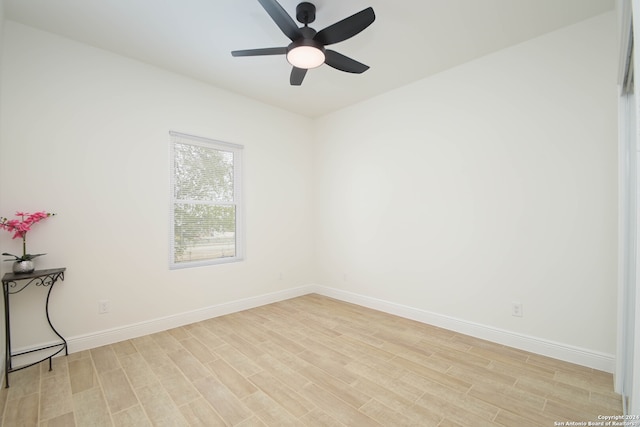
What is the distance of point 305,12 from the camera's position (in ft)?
7.24

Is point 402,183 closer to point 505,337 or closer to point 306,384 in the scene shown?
point 505,337

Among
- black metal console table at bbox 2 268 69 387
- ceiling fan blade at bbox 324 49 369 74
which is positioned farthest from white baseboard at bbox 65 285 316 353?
ceiling fan blade at bbox 324 49 369 74

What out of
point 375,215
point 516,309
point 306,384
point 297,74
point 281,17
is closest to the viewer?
point 281,17

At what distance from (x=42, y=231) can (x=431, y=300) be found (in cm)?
389

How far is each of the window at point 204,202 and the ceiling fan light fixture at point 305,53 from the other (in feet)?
5.86

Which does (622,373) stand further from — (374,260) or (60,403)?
(60,403)

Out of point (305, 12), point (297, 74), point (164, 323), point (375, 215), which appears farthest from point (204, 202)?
point (305, 12)

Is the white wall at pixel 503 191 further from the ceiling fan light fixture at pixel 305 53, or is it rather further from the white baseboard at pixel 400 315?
the ceiling fan light fixture at pixel 305 53

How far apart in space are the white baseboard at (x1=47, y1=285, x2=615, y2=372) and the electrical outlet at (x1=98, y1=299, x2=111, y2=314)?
20 centimetres

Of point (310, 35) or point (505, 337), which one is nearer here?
point (310, 35)

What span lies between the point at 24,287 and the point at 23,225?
0.52 m

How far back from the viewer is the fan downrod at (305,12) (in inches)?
85.4

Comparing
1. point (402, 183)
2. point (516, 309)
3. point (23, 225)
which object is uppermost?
point (402, 183)

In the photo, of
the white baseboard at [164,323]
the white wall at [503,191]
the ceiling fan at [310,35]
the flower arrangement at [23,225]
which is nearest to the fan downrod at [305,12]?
the ceiling fan at [310,35]
